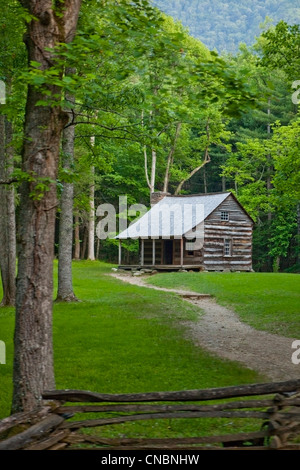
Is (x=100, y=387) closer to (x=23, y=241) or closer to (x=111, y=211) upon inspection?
(x=23, y=241)

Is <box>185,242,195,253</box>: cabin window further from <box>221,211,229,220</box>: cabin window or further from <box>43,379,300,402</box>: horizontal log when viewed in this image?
<box>43,379,300,402</box>: horizontal log

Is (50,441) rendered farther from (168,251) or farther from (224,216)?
(168,251)

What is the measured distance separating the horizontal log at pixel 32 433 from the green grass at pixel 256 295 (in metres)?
10.9

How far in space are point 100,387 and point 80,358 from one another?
224 cm

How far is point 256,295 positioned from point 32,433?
19.5 meters

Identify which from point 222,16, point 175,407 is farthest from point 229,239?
point 222,16

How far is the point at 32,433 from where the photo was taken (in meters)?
4.93

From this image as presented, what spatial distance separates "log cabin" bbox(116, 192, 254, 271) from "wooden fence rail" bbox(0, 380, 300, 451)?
29618mm

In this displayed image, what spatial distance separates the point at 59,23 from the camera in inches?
267

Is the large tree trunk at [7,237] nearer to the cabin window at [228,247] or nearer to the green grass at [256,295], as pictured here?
the green grass at [256,295]

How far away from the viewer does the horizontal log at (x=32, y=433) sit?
4.67 metres

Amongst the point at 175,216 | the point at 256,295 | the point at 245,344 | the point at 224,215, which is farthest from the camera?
the point at 175,216

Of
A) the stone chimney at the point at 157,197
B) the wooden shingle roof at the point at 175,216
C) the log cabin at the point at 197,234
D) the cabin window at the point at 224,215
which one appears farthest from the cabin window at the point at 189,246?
the stone chimney at the point at 157,197

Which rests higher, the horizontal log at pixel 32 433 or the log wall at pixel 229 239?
the log wall at pixel 229 239
